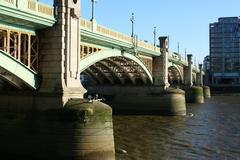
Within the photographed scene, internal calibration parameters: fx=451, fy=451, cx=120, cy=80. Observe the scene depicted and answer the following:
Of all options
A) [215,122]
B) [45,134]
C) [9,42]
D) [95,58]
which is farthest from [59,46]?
[215,122]

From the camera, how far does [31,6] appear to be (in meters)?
19.4

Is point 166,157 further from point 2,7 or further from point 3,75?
point 2,7

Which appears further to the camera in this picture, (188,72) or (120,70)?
(188,72)

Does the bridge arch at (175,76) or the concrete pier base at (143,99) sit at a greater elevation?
the bridge arch at (175,76)

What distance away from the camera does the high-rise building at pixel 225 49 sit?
127 m

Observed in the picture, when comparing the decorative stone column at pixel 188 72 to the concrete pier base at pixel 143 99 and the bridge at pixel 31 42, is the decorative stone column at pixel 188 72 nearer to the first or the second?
the concrete pier base at pixel 143 99

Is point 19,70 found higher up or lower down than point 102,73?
lower down

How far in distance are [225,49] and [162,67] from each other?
92.8 m

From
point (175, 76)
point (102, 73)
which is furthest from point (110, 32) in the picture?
point (175, 76)

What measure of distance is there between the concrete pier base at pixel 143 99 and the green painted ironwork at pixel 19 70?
21.5 m

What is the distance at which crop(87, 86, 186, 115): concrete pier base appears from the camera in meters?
41.3

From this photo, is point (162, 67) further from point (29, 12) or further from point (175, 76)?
point (29, 12)

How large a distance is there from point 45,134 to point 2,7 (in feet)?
19.4

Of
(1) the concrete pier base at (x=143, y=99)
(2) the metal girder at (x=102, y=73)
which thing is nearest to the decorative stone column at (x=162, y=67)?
(1) the concrete pier base at (x=143, y=99)
